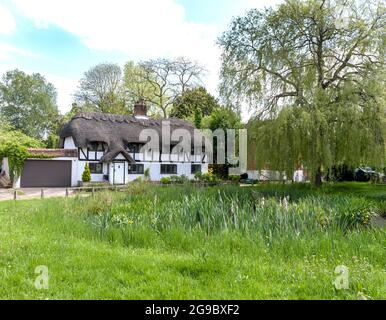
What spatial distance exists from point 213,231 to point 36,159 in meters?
22.9

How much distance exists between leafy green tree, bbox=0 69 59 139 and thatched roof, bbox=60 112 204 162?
2005 centimetres

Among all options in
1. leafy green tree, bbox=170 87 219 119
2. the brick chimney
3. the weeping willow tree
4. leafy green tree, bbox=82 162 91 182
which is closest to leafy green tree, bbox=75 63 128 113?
leafy green tree, bbox=170 87 219 119

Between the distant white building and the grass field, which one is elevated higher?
the distant white building

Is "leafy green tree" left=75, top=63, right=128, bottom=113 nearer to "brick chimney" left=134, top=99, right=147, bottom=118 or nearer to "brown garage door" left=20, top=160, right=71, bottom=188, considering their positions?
"brick chimney" left=134, top=99, right=147, bottom=118

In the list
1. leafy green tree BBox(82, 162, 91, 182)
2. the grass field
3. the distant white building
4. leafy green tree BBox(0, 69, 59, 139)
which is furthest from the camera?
→ leafy green tree BBox(0, 69, 59, 139)

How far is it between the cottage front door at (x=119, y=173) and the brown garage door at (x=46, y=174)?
3.47m

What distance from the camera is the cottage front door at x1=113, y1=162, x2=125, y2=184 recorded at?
26.8 metres

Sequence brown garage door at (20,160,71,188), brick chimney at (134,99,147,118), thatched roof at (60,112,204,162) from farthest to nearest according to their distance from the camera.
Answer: brick chimney at (134,99,147,118)
thatched roof at (60,112,204,162)
brown garage door at (20,160,71,188)

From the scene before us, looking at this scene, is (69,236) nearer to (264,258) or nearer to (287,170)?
(264,258)

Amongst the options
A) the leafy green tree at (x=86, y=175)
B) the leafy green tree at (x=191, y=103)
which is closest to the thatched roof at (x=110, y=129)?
the leafy green tree at (x=86, y=175)

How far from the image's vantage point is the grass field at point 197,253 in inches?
146

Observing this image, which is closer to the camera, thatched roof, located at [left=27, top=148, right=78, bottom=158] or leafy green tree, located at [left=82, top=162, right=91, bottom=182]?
leafy green tree, located at [left=82, top=162, right=91, bottom=182]

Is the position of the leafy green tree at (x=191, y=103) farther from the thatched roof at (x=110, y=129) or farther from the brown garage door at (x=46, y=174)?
the brown garage door at (x=46, y=174)

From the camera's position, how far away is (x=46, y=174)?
2616cm
